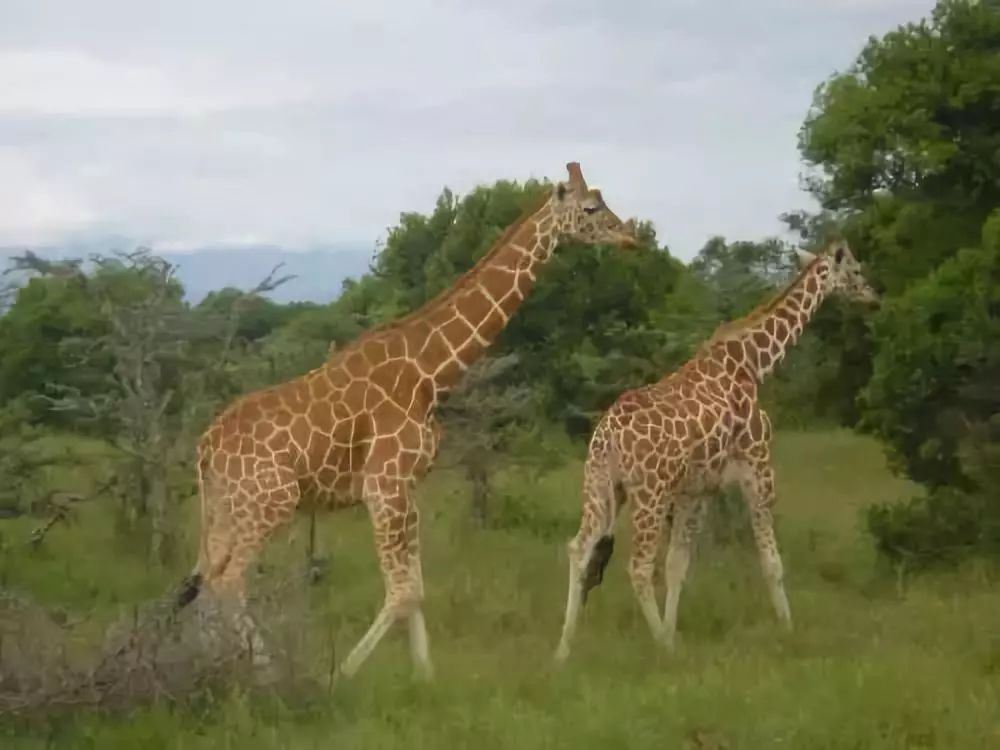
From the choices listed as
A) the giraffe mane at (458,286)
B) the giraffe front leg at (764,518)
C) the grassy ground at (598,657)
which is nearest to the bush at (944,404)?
the grassy ground at (598,657)

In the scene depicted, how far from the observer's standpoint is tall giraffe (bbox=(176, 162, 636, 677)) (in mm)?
7477

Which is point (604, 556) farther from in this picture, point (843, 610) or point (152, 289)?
point (152, 289)

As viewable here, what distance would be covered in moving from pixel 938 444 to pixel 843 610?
2486 mm

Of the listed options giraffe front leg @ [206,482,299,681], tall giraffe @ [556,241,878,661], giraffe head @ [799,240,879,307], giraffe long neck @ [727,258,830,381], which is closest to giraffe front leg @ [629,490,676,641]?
tall giraffe @ [556,241,878,661]

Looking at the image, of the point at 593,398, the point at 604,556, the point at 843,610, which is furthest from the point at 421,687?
the point at 593,398

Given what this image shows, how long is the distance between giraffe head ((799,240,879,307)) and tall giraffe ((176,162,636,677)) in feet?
10.2

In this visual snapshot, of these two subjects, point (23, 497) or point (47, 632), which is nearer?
point (47, 632)

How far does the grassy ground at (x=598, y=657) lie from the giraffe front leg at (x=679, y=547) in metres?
0.26

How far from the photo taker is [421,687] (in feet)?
22.6

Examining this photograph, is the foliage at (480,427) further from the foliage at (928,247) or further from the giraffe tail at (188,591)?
the giraffe tail at (188,591)

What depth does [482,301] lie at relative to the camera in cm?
833

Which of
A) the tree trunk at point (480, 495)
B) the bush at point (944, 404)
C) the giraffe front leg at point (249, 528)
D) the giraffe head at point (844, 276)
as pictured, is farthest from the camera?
the tree trunk at point (480, 495)

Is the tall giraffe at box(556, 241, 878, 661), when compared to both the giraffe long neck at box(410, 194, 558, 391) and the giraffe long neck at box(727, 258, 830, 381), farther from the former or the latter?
the giraffe long neck at box(410, 194, 558, 391)

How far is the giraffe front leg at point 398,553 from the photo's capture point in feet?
25.3
